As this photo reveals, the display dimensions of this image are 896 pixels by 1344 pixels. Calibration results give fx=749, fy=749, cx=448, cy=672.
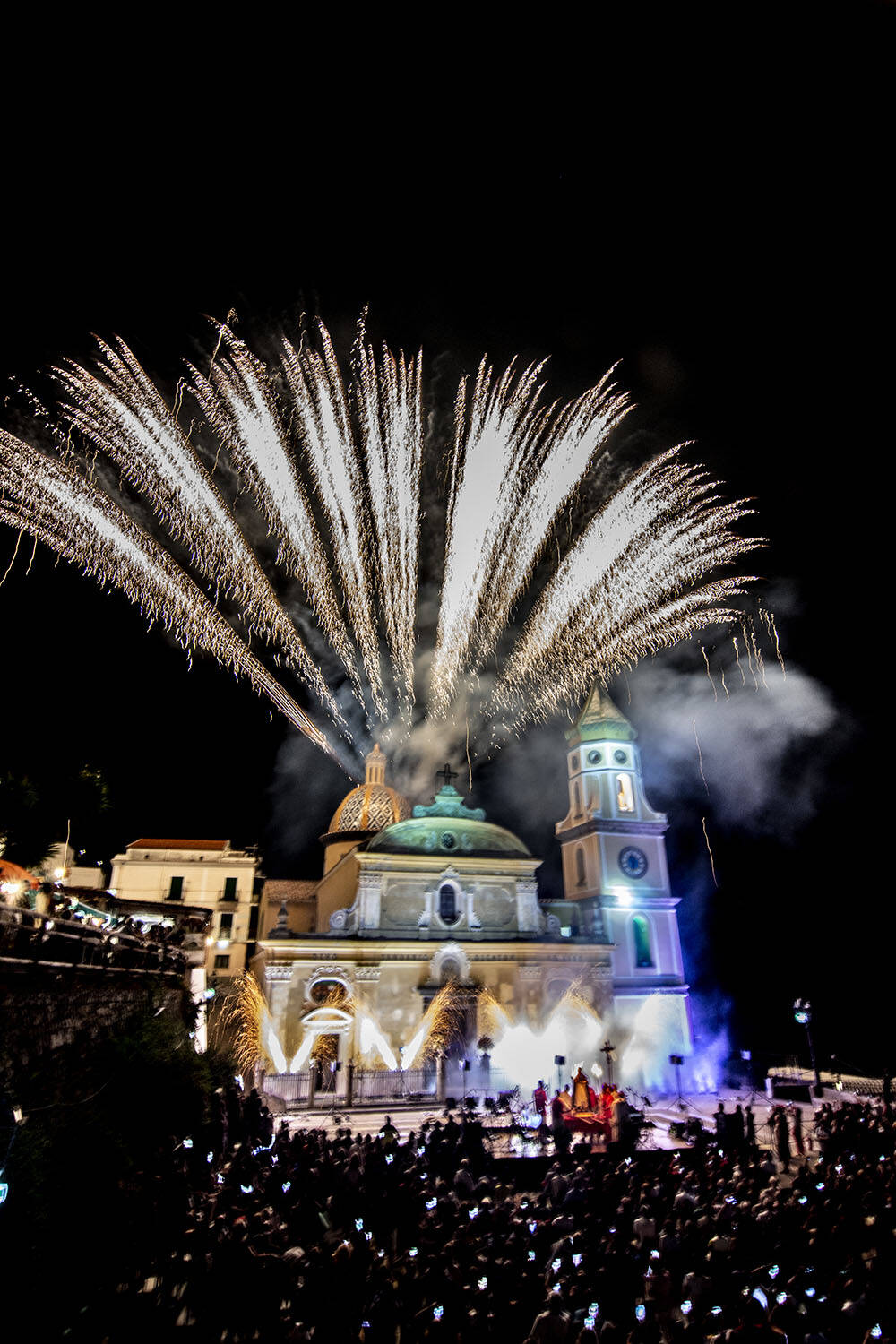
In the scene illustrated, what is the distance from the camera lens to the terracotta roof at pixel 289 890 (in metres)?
45.2

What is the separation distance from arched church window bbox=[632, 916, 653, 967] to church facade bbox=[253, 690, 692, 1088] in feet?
0.19

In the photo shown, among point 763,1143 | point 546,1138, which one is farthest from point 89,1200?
point 763,1143

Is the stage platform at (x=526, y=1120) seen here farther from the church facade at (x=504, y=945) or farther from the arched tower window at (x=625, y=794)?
the arched tower window at (x=625, y=794)

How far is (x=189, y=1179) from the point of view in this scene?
500 inches

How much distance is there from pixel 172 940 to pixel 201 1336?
14107mm

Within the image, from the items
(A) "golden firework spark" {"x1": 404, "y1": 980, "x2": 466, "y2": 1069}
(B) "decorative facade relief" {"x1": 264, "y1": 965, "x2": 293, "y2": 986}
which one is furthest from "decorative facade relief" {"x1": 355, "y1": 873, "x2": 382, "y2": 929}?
(A) "golden firework spark" {"x1": 404, "y1": 980, "x2": 466, "y2": 1069}

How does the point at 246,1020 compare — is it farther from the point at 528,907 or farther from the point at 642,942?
the point at 642,942

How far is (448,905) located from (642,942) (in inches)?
371

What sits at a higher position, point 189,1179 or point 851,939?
point 851,939

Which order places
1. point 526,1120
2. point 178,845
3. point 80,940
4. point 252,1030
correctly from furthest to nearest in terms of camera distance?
point 178,845, point 252,1030, point 526,1120, point 80,940

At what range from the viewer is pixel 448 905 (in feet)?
112

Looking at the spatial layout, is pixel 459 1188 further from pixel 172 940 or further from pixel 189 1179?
pixel 172 940

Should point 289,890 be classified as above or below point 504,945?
above

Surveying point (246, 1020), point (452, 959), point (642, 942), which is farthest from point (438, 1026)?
point (642, 942)
